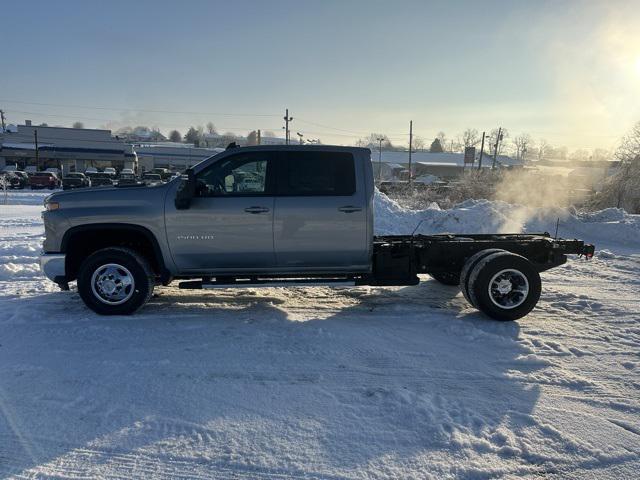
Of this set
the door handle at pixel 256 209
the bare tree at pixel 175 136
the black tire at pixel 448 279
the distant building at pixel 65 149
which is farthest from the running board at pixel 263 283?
the bare tree at pixel 175 136

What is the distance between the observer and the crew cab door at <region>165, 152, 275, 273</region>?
551 centimetres

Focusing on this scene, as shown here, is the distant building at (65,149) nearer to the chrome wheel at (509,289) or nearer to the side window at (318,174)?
the side window at (318,174)

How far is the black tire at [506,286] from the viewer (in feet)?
18.1

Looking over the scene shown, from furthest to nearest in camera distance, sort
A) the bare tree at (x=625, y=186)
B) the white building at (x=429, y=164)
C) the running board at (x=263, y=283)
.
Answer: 1. the white building at (x=429, y=164)
2. the bare tree at (x=625, y=186)
3. the running board at (x=263, y=283)

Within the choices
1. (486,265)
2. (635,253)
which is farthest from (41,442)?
(635,253)

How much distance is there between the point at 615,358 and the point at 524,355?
880 mm

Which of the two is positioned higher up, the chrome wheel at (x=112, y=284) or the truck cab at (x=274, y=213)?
the truck cab at (x=274, y=213)

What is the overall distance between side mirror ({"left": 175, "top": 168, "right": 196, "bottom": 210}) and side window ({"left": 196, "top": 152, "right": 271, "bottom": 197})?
4.7 inches

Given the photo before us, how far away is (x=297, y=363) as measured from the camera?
435 cm

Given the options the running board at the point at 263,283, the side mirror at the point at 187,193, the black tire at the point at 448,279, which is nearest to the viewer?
the side mirror at the point at 187,193

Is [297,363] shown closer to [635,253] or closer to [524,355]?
[524,355]

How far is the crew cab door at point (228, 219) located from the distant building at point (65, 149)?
70.5 metres

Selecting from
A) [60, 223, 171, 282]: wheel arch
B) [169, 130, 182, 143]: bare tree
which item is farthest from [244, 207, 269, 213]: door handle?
[169, 130, 182, 143]: bare tree

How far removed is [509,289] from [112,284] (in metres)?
4.81
